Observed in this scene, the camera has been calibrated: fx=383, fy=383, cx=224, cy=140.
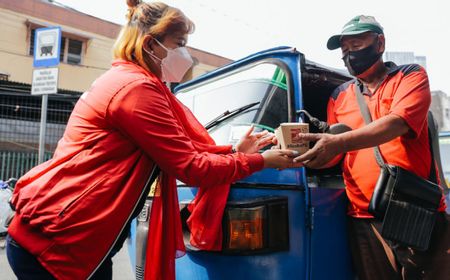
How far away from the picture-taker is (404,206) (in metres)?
1.90

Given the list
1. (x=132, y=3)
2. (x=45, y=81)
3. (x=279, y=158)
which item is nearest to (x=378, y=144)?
(x=279, y=158)

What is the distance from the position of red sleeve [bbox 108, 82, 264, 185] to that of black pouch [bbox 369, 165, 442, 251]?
2.46ft

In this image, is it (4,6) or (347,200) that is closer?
(347,200)

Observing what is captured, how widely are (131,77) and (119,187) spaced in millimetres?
422

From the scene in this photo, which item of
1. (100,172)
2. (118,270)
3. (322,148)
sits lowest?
(118,270)

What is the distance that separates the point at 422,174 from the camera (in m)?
1.98

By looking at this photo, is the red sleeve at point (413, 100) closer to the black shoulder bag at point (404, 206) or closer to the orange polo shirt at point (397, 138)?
the orange polo shirt at point (397, 138)

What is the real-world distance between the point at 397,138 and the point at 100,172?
1.48 meters

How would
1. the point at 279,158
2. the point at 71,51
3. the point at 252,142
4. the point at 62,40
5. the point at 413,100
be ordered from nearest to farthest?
the point at 279,158 → the point at 413,100 → the point at 252,142 → the point at 62,40 → the point at 71,51

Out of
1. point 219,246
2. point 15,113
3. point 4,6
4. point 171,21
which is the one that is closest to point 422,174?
point 219,246

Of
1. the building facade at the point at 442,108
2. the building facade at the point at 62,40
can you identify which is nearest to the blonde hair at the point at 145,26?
the building facade at the point at 62,40

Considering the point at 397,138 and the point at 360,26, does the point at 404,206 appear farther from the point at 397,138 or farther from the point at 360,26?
the point at 360,26

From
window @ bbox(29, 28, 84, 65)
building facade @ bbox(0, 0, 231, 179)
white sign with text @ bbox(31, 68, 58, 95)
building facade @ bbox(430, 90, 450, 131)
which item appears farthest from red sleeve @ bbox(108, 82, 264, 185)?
window @ bbox(29, 28, 84, 65)

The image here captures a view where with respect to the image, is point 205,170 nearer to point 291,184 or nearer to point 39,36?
point 291,184
